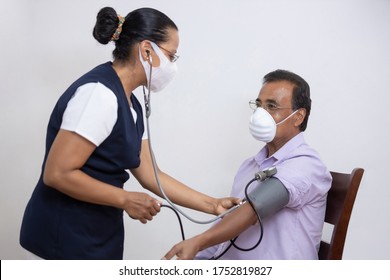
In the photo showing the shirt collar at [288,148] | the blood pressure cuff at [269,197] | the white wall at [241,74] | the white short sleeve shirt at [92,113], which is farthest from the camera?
the white wall at [241,74]

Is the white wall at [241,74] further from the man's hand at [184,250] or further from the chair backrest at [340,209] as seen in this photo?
the man's hand at [184,250]

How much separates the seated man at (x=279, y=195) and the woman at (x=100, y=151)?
0.15m

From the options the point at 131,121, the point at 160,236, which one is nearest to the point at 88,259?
the point at 131,121

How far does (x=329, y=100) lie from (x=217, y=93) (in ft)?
1.74

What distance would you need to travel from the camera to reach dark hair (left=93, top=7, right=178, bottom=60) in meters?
1.22

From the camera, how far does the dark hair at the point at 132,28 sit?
1221 mm

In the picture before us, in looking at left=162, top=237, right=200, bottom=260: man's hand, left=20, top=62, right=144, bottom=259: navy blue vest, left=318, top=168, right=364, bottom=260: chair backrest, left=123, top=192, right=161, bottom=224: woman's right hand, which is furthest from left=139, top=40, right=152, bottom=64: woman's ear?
left=318, top=168, right=364, bottom=260: chair backrest

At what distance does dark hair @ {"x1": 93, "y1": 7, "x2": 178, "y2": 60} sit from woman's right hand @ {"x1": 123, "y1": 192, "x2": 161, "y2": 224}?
0.43 m

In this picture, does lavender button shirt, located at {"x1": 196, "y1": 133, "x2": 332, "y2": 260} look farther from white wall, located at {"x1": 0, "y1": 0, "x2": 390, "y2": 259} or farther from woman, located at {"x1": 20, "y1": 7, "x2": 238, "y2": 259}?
white wall, located at {"x1": 0, "y1": 0, "x2": 390, "y2": 259}

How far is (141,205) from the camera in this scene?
104 centimetres

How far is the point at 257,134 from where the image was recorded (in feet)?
4.66

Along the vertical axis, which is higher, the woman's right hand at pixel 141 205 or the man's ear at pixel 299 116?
the man's ear at pixel 299 116

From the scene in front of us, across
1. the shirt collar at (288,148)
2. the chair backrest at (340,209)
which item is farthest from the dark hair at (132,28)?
the chair backrest at (340,209)

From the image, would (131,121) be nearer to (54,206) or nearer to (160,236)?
(54,206)
